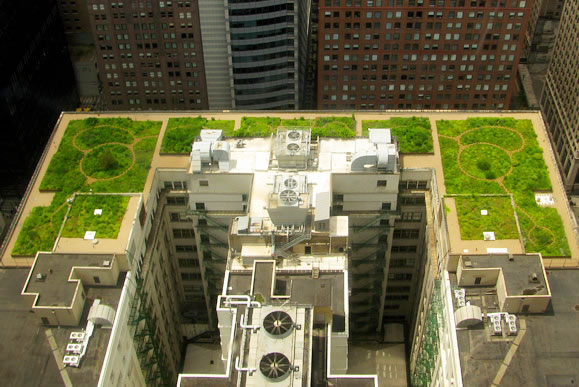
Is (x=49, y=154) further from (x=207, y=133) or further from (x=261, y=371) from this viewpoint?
(x=261, y=371)

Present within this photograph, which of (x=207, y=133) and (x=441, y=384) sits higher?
(x=207, y=133)

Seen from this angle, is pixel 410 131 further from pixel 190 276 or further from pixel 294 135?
pixel 190 276

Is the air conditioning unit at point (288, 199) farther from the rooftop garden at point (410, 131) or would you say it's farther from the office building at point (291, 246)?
the rooftop garden at point (410, 131)

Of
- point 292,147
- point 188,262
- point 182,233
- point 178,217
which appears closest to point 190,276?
point 188,262

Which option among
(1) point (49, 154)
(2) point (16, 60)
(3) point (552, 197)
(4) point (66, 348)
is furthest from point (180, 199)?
(2) point (16, 60)

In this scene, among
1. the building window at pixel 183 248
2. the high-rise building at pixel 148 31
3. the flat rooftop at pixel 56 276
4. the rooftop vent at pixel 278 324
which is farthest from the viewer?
the high-rise building at pixel 148 31

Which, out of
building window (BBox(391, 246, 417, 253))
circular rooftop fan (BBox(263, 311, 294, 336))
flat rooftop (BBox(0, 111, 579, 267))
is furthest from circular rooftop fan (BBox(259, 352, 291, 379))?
building window (BBox(391, 246, 417, 253))

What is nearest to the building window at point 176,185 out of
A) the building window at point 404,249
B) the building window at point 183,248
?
the building window at point 183,248

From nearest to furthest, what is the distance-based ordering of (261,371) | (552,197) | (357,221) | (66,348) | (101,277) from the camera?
(261,371)
(66,348)
(101,277)
(552,197)
(357,221)
